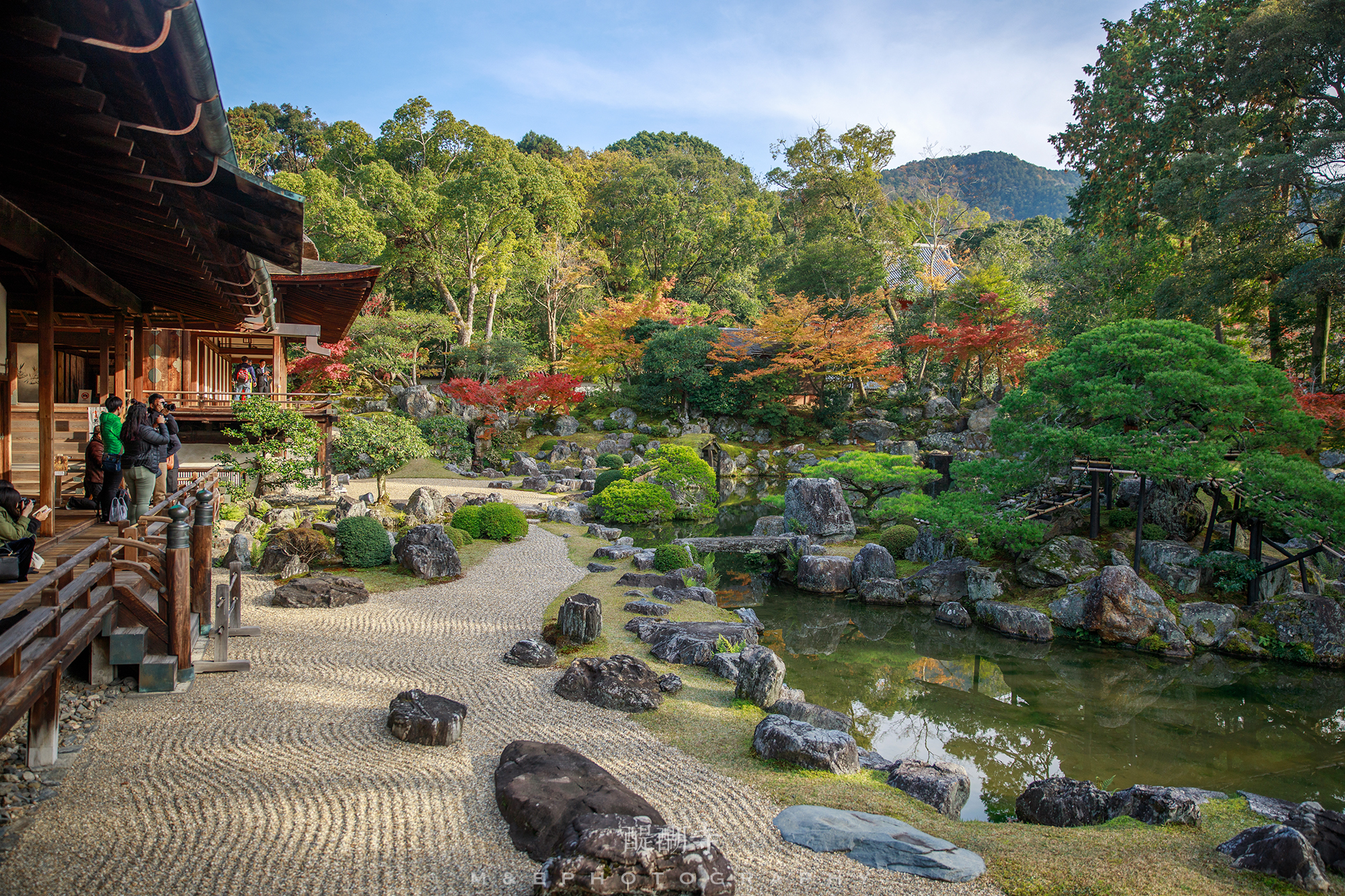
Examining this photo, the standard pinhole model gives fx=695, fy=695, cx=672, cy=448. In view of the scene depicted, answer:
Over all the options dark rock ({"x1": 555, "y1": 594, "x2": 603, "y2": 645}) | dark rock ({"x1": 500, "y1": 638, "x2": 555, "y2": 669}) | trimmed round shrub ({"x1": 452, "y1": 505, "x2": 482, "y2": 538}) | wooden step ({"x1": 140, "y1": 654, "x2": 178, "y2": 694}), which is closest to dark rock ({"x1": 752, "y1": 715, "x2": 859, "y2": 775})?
dark rock ({"x1": 500, "y1": 638, "x2": 555, "y2": 669})

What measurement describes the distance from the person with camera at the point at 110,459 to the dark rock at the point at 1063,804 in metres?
8.19

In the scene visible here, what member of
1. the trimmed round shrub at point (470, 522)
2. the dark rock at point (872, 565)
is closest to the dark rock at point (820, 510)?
the dark rock at point (872, 565)

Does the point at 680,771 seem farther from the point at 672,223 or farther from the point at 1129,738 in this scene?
the point at 672,223

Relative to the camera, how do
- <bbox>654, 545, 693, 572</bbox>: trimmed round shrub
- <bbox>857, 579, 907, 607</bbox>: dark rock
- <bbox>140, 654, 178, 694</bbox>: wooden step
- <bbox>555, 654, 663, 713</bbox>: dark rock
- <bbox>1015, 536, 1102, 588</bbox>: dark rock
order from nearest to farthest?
<bbox>140, 654, 178, 694</bbox>: wooden step → <bbox>555, 654, 663, 713</bbox>: dark rock → <bbox>1015, 536, 1102, 588</bbox>: dark rock → <bbox>857, 579, 907, 607</bbox>: dark rock → <bbox>654, 545, 693, 572</bbox>: trimmed round shrub

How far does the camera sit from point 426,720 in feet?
Result: 15.8

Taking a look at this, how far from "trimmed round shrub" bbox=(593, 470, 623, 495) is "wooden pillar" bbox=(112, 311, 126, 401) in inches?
421

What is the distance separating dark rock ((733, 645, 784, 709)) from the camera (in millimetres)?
6328

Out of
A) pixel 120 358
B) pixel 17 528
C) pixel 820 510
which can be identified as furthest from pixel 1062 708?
pixel 120 358

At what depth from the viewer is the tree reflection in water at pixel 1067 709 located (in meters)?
6.12

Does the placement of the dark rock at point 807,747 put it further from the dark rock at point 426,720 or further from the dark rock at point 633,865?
the dark rock at point 426,720

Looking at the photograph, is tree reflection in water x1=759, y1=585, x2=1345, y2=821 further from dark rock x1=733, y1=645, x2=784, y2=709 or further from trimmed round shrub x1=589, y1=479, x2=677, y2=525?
trimmed round shrub x1=589, y1=479, x2=677, y2=525

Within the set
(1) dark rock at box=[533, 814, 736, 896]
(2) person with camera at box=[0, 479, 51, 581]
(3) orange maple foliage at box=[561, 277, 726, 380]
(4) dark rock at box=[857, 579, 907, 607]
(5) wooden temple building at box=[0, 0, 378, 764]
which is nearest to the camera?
(5) wooden temple building at box=[0, 0, 378, 764]

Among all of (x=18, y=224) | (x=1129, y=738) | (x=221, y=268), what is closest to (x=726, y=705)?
(x=1129, y=738)

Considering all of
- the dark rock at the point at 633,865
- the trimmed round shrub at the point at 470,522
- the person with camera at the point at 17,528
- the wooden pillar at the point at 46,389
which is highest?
the wooden pillar at the point at 46,389
